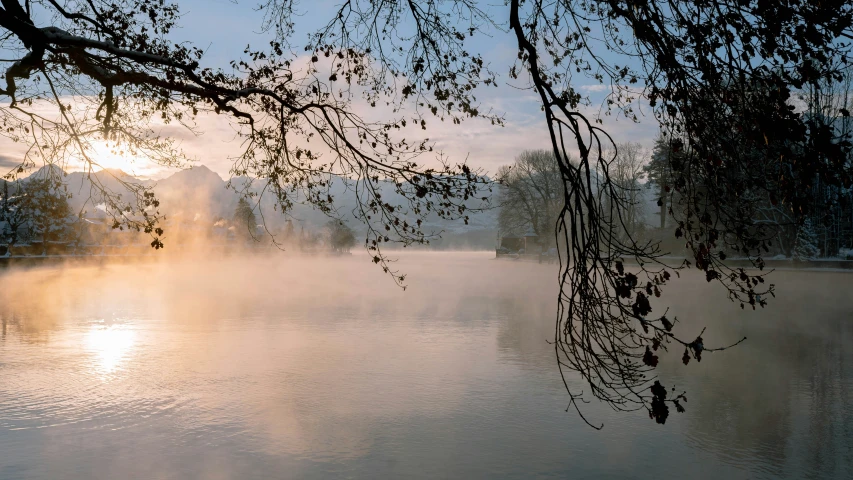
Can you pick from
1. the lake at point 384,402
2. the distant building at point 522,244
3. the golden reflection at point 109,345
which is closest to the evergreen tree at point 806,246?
the lake at point 384,402

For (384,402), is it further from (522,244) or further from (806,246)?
(522,244)

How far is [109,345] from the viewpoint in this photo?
53.6ft

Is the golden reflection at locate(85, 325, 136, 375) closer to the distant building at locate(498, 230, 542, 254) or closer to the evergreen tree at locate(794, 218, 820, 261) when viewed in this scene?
the evergreen tree at locate(794, 218, 820, 261)

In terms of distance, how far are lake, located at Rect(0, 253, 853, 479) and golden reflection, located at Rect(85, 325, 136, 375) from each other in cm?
10

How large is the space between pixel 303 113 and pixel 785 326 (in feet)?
58.1

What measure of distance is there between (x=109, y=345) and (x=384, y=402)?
9228 millimetres

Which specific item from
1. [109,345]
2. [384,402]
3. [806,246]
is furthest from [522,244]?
[384,402]

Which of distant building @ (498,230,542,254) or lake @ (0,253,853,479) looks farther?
distant building @ (498,230,542,254)

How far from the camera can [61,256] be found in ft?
205

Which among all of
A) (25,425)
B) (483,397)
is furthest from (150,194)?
(483,397)

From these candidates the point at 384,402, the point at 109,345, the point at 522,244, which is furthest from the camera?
Answer: the point at 522,244

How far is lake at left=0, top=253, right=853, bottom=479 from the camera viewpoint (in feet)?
26.8

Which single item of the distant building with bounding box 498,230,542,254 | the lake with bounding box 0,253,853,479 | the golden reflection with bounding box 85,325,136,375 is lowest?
the golden reflection with bounding box 85,325,136,375

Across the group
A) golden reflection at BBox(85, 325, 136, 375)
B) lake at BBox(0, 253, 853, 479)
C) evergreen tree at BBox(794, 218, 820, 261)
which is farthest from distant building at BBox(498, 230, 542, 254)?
golden reflection at BBox(85, 325, 136, 375)
